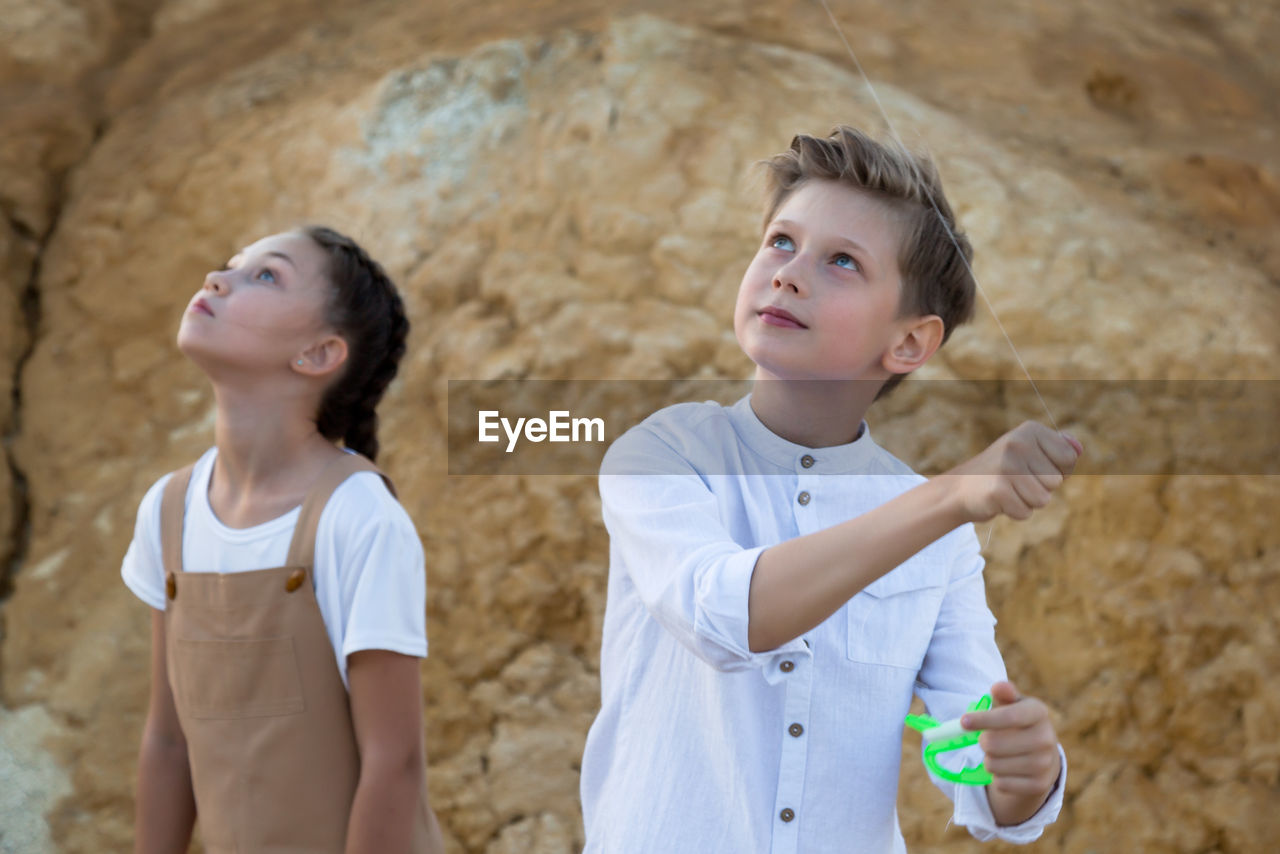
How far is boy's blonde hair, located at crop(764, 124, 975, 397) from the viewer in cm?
125

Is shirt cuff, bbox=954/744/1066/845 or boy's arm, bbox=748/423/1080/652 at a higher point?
boy's arm, bbox=748/423/1080/652

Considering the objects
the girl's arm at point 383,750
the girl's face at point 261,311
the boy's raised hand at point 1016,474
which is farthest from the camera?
the girl's face at point 261,311

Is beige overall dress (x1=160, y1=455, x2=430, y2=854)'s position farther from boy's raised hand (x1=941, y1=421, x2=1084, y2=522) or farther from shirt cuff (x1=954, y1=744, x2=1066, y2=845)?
boy's raised hand (x1=941, y1=421, x2=1084, y2=522)

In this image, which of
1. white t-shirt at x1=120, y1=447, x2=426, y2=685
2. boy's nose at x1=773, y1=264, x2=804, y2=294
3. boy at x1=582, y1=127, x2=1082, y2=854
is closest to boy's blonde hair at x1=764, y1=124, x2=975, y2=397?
boy at x1=582, y1=127, x2=1082, y2=854

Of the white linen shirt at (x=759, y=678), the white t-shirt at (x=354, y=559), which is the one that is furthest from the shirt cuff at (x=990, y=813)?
the white t-shirt at (x=354, y=559)

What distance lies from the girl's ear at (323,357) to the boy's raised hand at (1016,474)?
3.29 feet

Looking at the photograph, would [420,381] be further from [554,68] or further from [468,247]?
[554,68]

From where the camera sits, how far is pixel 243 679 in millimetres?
1515

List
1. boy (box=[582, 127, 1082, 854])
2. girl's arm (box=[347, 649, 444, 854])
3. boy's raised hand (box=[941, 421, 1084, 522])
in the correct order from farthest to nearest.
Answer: girl's arm (box=[347, 649, 444, 854]) < boy (box=[582, 127, 1082, 854]) < boy's raised hand (box=[941, 421, 1084, 522])

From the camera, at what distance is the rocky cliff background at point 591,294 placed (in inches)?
101

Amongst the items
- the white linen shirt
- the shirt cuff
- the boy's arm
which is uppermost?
the boy's arm

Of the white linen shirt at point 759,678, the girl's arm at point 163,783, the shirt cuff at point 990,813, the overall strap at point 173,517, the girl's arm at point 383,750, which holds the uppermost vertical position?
the white linen shirt at point 759,678

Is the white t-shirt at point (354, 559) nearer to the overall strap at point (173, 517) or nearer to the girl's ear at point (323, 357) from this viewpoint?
the overall strap at point (173, 517)

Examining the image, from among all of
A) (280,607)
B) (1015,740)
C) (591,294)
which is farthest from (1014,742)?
(591,294)
